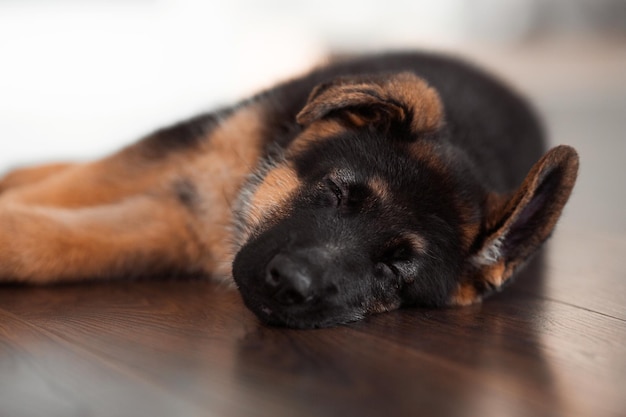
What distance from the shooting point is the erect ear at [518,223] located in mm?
2650

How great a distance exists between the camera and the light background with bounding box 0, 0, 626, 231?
5.18 m

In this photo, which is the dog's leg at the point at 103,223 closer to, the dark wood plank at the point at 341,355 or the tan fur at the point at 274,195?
the dark wood plank at the point at 341,355

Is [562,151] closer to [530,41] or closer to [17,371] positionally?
[17,371]

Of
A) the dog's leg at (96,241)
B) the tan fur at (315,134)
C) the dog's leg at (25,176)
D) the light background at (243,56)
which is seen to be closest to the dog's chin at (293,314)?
the tan fur at (315,134)

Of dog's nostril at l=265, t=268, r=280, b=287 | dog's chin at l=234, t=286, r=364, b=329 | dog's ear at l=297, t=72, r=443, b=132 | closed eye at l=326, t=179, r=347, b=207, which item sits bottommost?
dog's chin at l=234, t=286, r=364, b=329

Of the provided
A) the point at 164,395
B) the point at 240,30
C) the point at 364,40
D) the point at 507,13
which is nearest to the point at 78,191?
the point at 164,395

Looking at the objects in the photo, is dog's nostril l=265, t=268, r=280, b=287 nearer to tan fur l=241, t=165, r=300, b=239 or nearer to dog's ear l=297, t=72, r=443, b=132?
tan fur l=241, t=165, r=300, b=239

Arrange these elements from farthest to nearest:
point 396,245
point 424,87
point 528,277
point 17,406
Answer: point 528,277 < point 424,87 < point 396,245 < point 17,406

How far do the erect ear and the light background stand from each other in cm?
208

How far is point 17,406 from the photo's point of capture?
174 cm

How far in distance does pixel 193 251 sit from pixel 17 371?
1.43 m

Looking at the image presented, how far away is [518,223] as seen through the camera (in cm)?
286

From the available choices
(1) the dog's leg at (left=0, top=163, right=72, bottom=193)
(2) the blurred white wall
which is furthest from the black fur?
(2) the blurred white wall

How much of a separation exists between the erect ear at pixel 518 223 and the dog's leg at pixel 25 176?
2.56 metres
